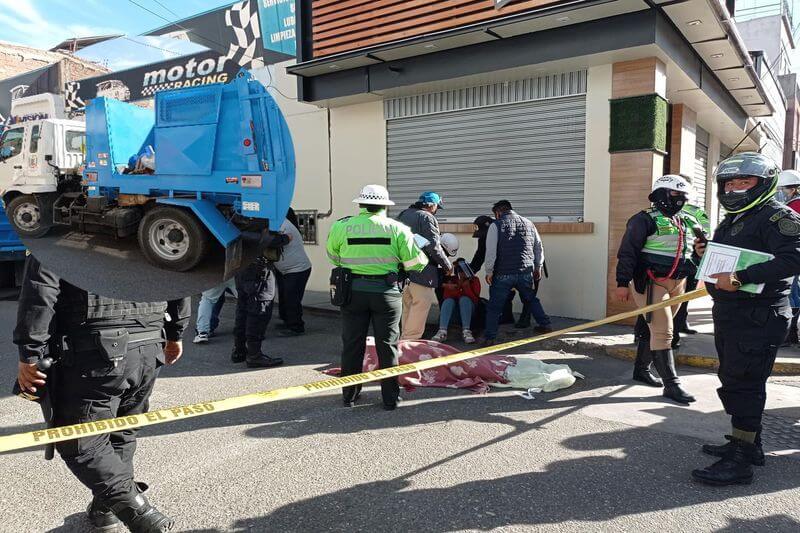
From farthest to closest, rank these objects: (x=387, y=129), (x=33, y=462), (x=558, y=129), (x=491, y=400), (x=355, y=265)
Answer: (x=387, y=129) → (x=558, y=129) → (x=491, y=400) → (x=355, y=265) → (x=33, y=462)

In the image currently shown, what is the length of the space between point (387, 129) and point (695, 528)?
293 inches

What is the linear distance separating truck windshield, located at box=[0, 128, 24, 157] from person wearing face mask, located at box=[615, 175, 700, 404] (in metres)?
4.14

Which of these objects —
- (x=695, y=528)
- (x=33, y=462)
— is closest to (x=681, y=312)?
(x=695, y=528)

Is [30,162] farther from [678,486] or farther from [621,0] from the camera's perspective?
[621,0]

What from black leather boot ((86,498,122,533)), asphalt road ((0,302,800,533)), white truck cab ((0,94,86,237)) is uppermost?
white truck cab ((0,94,86,237))

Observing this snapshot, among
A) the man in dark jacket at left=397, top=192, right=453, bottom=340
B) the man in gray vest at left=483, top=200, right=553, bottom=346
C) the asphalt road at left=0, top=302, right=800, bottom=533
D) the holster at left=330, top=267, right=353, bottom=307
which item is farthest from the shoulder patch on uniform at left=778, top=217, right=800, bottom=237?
the man in gray vest at left=483, top=200, right=553, bottom=346

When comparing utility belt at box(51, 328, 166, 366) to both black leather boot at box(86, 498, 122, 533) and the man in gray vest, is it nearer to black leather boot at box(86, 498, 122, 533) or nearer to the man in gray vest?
black leather boot at box(86, 498, 122, 533)

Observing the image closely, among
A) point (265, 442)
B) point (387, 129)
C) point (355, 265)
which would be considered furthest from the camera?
point (387, 129)

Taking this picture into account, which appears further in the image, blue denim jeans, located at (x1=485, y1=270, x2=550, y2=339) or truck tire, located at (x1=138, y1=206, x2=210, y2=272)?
blue denim jeans, located at (x1=485, y1=270, x2=550, y2=339)

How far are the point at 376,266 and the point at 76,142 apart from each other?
2885mm

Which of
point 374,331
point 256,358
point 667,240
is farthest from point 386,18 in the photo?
point 374,331

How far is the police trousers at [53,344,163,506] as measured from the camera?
2201mm

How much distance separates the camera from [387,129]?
8.91 meters

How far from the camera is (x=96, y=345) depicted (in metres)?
2.15
